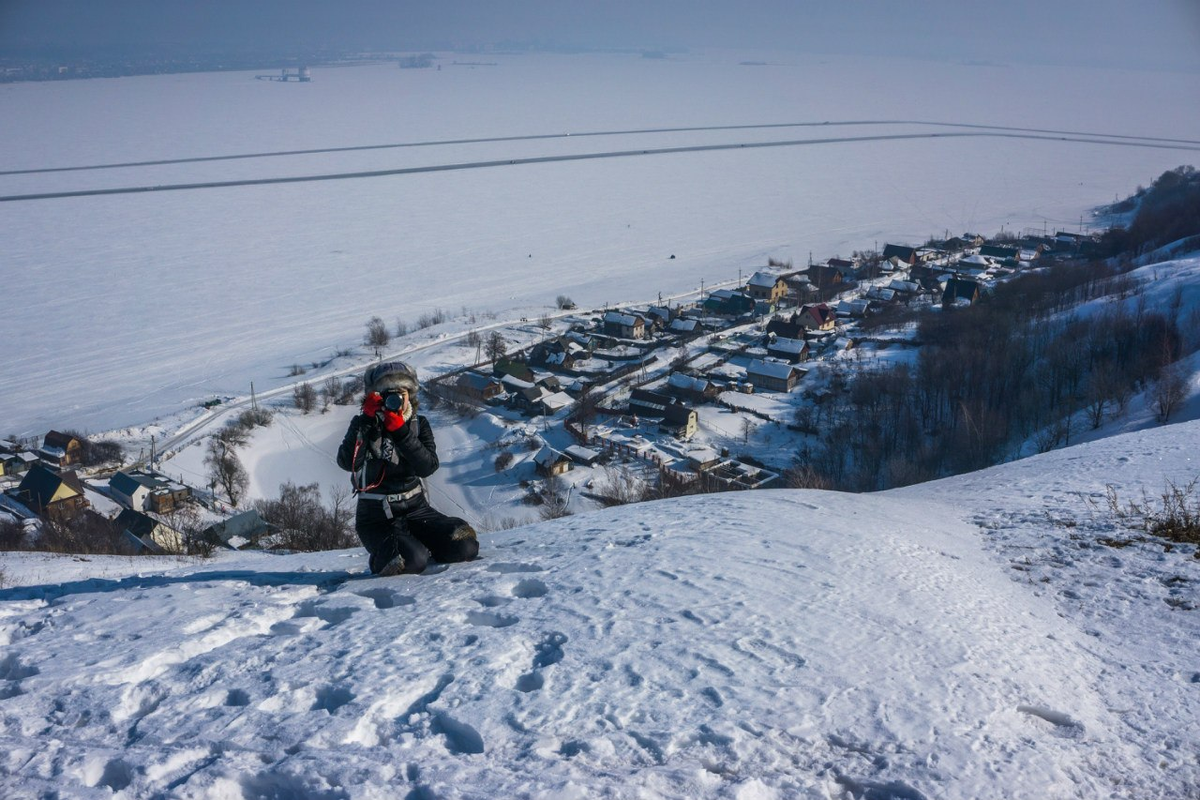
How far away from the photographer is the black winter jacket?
3.61 m

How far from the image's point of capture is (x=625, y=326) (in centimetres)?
2261

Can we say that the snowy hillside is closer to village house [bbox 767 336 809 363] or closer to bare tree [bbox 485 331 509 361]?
village house [bbox 767 336 809 363]

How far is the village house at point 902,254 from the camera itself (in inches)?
1219

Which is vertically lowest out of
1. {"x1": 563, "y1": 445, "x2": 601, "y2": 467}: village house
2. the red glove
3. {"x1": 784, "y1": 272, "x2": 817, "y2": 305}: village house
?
{"x1": 563, "y1": 445, "x2": 601, "y2": 467}: village house

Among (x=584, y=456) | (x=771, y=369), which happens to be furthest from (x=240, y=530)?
(x=771, y=369)

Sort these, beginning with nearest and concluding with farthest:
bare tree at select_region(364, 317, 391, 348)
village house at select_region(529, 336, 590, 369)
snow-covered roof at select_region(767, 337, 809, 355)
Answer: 1. snow-covered roof at select_region(767, 337, 809, 355)
2. village house at select_region(529, 336, 590, 369)
3. bare tree at select_region(364, 317, 391, 348)

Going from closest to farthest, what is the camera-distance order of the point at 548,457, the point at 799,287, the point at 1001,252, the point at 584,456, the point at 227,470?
the point at 227,470 → the point at 548,457 → the point at 584,456 → the point at 799,287 → the point at 1001,252

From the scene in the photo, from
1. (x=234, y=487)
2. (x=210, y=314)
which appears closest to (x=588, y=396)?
(x=234, y=487)

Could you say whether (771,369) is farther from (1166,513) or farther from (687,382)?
(1166,513)

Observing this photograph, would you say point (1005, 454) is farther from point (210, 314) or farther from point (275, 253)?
point (275, 253)

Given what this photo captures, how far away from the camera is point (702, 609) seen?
3.15m

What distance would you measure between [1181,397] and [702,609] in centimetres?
1115

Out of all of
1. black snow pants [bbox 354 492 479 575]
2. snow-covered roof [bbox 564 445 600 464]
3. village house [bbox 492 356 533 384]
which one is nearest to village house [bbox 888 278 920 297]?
village house [bbox 492 356 533 384]

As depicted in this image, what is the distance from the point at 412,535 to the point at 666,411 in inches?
494
